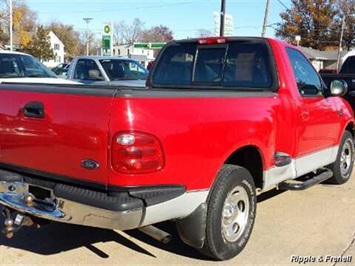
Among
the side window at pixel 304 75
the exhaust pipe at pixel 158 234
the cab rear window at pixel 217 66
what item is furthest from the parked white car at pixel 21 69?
the exhaust pipe at pixel 158 234

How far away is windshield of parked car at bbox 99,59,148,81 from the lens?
12.3m

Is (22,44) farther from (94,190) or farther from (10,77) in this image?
(94,190)

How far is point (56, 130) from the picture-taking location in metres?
3.64

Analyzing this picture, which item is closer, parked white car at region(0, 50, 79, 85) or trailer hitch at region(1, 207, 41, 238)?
trailer hitch at region(1, 207, 41, 238)

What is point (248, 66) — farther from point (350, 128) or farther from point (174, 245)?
point (350, 128)

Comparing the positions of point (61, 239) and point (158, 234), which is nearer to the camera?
point (158, 234)

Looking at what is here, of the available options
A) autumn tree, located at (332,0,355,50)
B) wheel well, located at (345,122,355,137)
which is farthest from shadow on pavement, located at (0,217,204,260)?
autumn tree, located at (332,0,355,50)

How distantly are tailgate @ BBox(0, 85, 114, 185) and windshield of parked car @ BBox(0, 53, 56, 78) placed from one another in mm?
6234

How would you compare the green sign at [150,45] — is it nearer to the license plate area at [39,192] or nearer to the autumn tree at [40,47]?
the autumn tree at [40,47]

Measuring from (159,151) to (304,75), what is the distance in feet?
9.51

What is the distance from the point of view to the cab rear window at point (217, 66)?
17.1ft

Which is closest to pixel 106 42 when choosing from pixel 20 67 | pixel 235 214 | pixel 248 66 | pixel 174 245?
pixel 20 67

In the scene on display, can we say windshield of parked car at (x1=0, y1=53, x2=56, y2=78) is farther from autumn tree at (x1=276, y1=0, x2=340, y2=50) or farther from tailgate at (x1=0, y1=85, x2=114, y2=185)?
autumn tree at (x1=276, y1=0, x2=340, y2=50)

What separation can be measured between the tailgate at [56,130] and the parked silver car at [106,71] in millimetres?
7787
